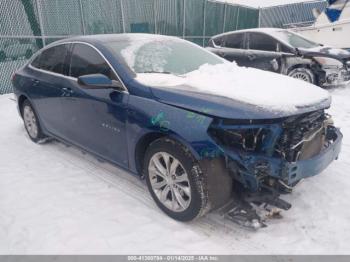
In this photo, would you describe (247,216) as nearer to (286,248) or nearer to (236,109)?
(286,248)

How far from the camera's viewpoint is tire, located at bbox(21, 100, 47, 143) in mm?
4594

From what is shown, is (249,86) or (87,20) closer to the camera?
(249,86)

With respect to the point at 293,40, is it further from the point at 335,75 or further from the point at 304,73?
the point at 335,75

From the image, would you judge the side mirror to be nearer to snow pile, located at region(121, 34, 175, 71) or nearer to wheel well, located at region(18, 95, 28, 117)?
snow pile, located at region(121, 34, 175, 71)

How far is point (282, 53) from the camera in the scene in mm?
7516

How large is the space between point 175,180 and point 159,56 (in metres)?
1.43

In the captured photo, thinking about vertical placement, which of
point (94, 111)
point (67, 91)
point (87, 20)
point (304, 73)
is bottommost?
point (304, 73)

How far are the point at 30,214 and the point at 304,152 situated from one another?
8.54ft

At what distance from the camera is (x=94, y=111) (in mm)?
3254

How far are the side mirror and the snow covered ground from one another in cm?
115

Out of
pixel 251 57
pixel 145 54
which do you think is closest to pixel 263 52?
pixel 251 57

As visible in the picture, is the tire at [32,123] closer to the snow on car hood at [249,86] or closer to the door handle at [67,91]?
the door handle at [67,91]

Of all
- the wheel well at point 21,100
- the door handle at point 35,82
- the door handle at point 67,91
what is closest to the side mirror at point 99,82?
the door handle at point 67,91

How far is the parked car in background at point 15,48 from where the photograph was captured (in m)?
8.13
